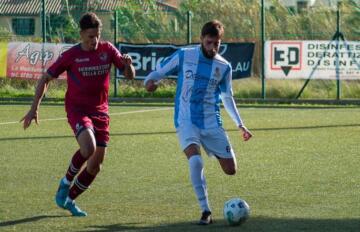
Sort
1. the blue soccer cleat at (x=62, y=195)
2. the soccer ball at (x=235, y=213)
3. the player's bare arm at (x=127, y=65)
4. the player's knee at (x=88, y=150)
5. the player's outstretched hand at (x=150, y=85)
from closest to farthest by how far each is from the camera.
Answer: the soccer ball at (x=235, y=213), the player's outstretched hand at (x=150, y=85), the player's knee at (x=88, y=150), the blue soccer cleat at (x=62, y=195), the player's bare arm at (x=127, y=65)

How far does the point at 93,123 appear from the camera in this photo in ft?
31.4

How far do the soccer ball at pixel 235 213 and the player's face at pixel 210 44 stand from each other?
52.4 inches

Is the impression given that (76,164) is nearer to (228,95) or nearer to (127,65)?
(127,65)

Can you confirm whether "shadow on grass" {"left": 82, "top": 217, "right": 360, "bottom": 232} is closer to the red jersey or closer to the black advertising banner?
the red jersey

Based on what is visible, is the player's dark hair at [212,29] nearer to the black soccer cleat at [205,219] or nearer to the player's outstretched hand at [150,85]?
the player's outstretched hand at [150,85]

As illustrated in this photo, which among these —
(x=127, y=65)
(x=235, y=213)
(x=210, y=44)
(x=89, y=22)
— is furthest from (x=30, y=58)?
(x=235, y=213)

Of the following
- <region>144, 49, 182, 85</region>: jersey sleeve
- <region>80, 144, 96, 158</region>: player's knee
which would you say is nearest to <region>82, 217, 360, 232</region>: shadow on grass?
<region>80, 144, 96, 158</region>: player's knee

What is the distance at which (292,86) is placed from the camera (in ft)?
89.2

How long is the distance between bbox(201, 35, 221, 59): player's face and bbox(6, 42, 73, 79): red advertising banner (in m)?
18.5

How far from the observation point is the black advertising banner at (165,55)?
26969 millimetres

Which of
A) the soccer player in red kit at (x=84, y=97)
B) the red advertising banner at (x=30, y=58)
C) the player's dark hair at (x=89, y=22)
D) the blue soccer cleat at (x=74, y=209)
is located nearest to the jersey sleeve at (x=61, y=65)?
the soccer player in red kit at (x=84, y=97)

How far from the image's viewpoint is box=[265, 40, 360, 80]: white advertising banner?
86.6ft

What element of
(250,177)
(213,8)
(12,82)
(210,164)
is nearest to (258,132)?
(210,164)

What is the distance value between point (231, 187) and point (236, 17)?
74.2ft
